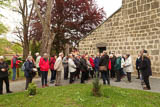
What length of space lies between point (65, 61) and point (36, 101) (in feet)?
17.4

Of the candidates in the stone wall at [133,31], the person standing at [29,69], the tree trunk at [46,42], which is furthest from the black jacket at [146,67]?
the tree trunk at [46,42]

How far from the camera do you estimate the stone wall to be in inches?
402

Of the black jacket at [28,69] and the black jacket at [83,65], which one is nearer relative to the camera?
the black jacket at [28,69]

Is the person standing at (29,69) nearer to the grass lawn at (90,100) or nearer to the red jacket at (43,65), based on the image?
Answer: the red jacket at (43,65)

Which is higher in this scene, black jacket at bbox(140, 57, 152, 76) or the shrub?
black jacket at bbox(140, 57, 152, 76)

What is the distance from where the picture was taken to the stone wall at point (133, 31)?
10.2 m

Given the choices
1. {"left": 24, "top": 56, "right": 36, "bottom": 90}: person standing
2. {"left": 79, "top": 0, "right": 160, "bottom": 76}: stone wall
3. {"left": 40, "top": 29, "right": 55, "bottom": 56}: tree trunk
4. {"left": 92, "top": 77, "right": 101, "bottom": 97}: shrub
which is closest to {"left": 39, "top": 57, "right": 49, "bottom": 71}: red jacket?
{"left": 24, "top": 56, "right": 36, "bottom": 90}: person standing

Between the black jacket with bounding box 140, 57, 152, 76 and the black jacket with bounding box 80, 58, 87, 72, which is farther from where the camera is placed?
the black jacket with bounding box 80, 58, 87, 72

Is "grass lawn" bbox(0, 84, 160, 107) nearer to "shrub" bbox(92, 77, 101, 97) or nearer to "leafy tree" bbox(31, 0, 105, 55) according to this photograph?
"shrub" bbox(92, 77, 101, 97)

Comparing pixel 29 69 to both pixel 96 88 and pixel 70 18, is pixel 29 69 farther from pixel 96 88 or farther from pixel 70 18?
pixel 70 18

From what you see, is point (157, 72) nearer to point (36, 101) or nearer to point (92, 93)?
point (92, 93)

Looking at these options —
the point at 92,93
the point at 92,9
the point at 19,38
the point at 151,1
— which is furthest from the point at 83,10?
the point at 19,38

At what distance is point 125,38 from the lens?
12141 mm

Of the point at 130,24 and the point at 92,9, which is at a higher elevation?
the point at 92,9
